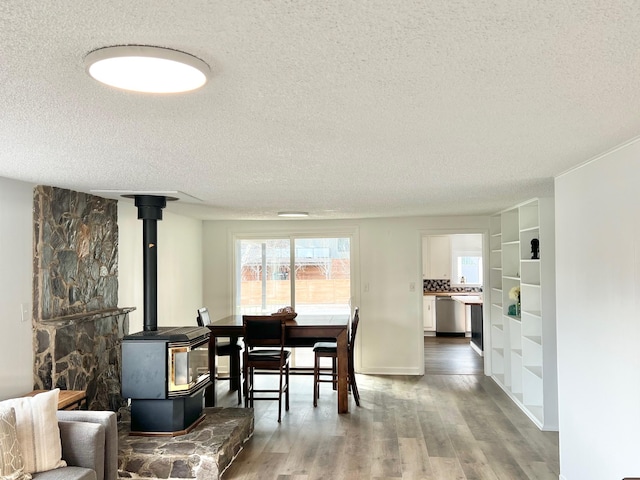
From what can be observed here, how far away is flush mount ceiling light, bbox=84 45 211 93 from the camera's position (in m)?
1.38

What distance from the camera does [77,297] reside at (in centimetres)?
441

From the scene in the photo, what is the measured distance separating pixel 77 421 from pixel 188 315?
12.3ft

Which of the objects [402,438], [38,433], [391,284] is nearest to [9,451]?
[38,433]

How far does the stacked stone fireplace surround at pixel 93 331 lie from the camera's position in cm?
376

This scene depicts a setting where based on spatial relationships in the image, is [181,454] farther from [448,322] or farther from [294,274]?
[448,322]

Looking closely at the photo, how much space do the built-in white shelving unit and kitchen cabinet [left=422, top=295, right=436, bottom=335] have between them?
339 centimetres

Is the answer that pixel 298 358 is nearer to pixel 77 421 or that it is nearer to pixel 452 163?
pixel 77 421

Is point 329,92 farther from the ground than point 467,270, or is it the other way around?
point 329,92

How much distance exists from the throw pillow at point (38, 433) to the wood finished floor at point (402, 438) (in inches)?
54.0

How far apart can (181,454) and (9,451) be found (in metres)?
1.29

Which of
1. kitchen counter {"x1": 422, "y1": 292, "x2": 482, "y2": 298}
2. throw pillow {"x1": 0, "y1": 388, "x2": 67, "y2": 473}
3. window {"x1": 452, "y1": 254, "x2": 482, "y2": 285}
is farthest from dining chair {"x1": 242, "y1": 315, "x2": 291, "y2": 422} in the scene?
window {"x1": 452, "y1": 254, "x2": 482, "y2": 285}

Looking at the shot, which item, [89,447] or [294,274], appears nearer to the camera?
[89,447]

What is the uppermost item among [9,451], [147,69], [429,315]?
[147,69]

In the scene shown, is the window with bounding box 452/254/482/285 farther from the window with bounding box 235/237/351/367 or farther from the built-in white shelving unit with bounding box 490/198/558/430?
the window with bounding box 235/237/351/367
